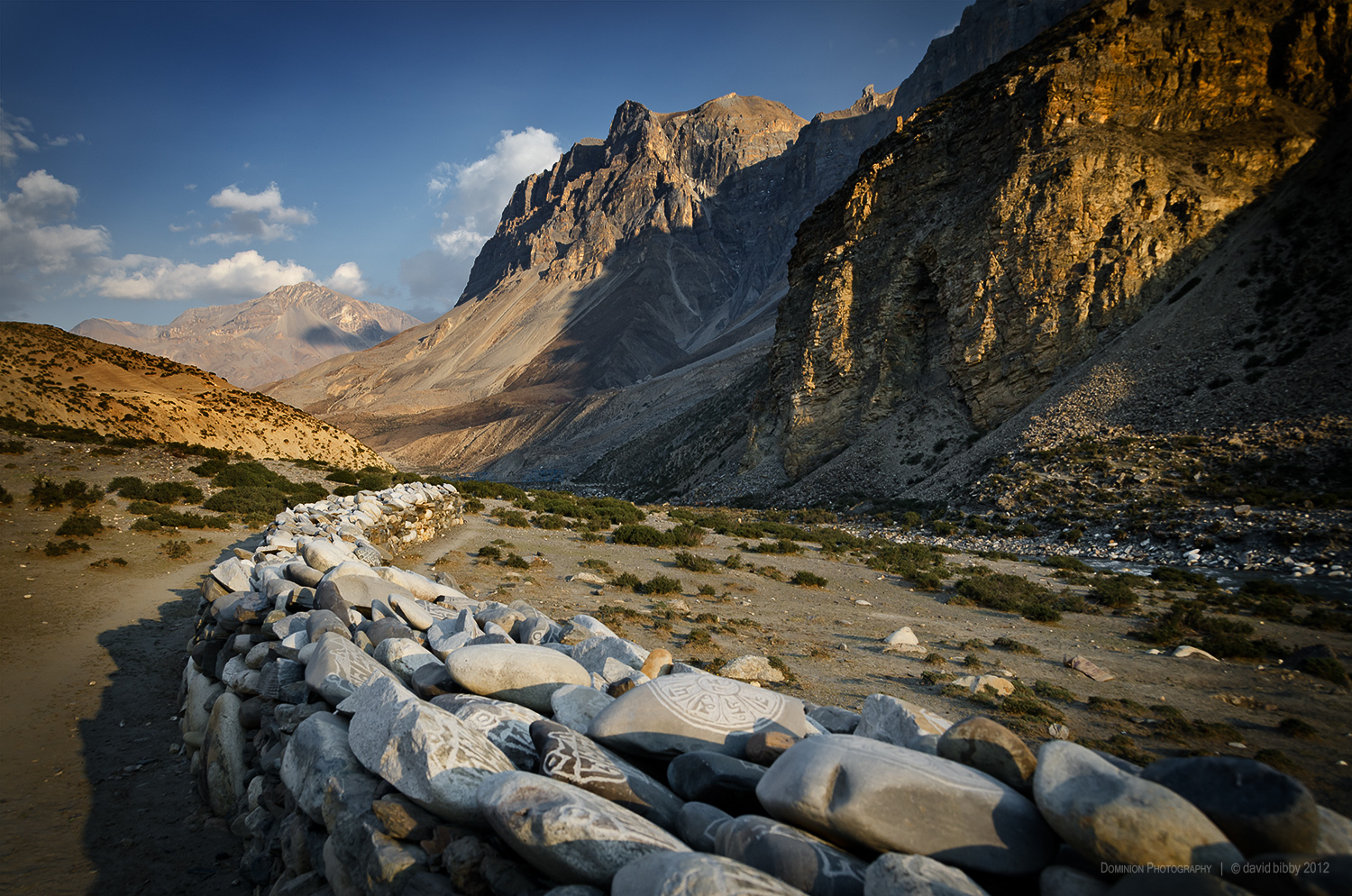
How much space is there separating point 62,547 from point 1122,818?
1898 centimetres

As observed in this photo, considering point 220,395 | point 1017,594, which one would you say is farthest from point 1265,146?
point 220,395

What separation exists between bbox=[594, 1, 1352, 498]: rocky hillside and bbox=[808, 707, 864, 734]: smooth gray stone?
22.8 meters

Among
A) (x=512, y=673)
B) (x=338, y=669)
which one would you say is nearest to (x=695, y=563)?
(x=512, y=673)

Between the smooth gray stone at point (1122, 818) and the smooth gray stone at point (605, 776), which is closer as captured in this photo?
the smooth gray stone at point (1122, 818)

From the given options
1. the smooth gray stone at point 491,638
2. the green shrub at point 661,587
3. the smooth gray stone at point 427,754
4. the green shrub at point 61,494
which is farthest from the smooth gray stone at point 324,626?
the green shrub at point 61,494

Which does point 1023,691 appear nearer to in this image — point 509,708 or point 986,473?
point 509,708

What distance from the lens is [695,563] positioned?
15.1 metres

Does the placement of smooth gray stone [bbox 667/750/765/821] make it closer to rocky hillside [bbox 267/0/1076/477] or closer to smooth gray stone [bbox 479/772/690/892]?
smooth gray stone [bbox 479/772/690/892]

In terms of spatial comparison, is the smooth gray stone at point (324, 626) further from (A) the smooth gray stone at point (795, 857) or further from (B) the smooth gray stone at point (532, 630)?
(A) the smooth gray stone at point (795, 857)

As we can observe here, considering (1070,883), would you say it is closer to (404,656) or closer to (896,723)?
(896,723)

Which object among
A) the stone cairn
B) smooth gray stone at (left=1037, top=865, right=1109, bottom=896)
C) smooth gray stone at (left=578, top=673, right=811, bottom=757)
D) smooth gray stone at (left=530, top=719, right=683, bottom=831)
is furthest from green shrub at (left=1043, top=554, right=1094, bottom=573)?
smooth gray stone at (left=530, top=719, right=683, bottom=831)

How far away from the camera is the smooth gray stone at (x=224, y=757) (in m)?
5.18

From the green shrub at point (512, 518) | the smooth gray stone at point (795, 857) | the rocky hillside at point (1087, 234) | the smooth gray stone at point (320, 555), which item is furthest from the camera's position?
the rocky hillside at point (1087, 234)

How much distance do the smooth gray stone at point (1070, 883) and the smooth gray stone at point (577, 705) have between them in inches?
98.5
